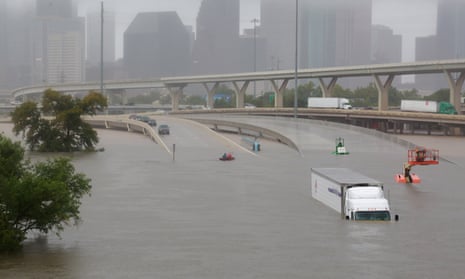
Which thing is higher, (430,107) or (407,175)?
(430,107)

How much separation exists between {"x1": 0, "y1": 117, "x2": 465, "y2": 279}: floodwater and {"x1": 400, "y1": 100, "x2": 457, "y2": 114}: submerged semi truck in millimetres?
44466

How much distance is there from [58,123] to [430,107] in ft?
183

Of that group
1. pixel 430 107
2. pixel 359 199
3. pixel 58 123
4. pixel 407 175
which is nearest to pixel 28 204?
pixel 359 199

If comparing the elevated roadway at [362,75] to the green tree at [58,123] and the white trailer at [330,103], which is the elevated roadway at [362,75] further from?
the green tree at [58,123]

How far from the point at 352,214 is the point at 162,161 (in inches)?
1285

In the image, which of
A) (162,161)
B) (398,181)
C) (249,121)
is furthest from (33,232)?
(249,121)

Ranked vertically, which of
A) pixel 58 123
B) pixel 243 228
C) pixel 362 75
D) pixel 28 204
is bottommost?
pixel 243 228

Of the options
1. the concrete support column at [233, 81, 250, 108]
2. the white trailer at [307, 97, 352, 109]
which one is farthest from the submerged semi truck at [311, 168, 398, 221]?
the concrete support column at [233, 81, 250, 108]

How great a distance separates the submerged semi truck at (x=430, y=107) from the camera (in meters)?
112

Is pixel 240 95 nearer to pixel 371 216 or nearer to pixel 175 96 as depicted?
pixel 175 96

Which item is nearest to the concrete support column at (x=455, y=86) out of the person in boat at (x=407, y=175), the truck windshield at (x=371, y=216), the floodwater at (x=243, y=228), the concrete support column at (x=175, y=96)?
the floodwater at (x=243, y=228)

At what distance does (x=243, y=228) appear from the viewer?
36.1 metres

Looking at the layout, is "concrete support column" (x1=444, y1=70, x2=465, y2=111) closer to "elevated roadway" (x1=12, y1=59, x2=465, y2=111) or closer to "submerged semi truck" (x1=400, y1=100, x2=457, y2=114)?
"elevated roadway" (x1=12, y1=59, x2=465, y2=111)

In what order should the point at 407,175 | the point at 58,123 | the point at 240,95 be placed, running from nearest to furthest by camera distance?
the point at 407,175
the point at 58,123
the point at 240,95
